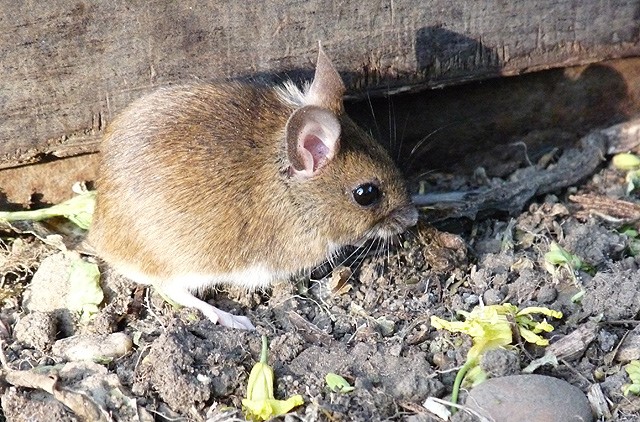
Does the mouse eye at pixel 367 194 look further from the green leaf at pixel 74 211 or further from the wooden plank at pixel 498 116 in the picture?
the green leaf at pixel 74 211

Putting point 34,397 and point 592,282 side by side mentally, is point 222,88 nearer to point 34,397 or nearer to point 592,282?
point 34,397

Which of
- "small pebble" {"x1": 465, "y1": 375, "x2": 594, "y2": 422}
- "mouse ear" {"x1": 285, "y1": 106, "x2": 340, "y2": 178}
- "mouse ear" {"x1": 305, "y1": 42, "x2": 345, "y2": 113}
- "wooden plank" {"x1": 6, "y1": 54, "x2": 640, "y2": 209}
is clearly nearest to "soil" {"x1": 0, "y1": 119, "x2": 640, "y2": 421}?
"small pebble" {"x1": 465, "y1": 375, "x2": 594, "y2": 422}

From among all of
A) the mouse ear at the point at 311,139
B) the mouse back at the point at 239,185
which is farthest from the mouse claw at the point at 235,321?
the mouse ear at the point at 311,139

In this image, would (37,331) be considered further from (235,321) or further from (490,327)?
(490,327)

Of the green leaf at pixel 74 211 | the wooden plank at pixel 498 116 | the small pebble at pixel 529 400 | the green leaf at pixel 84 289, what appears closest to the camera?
the small pebble at pixel 529 400

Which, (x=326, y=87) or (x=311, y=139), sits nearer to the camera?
(x=311, y=139)

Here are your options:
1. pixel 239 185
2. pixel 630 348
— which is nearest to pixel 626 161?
pixel 630 348

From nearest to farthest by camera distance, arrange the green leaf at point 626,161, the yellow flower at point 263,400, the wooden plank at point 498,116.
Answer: the yellow flower at point 263,400 → the wooden plank at point 498,116 → the green leaf at point 626,161
